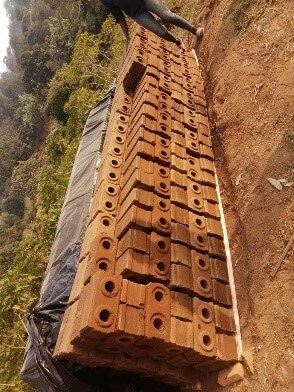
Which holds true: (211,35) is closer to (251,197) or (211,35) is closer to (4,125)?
(251,197)

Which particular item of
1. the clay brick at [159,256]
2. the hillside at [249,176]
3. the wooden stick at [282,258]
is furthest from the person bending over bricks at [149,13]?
the wooden stick at [282,258]

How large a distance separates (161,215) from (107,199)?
59 cm

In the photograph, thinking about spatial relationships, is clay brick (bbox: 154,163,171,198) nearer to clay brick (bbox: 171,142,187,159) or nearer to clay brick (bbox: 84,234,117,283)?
clay brick (bbox: 171,142,187,159)

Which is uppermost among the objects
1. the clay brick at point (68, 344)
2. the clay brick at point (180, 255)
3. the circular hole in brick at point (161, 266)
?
the clay brick at point (180, 255)

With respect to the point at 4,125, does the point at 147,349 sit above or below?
above

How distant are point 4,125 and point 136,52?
29505 mm

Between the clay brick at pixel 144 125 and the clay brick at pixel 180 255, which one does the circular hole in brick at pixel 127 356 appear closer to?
the clay brick at pixel 180 255

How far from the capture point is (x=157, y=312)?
2441 millimetres

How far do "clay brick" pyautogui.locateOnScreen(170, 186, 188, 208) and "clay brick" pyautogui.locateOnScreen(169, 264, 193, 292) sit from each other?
0.70 m

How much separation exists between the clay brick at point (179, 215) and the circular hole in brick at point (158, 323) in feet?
3.27

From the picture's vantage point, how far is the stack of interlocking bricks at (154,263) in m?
2.41

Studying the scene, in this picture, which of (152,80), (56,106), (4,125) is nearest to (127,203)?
(152,80)

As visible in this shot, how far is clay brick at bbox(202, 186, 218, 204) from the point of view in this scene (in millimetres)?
3574

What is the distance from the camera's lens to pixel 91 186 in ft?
15.9
